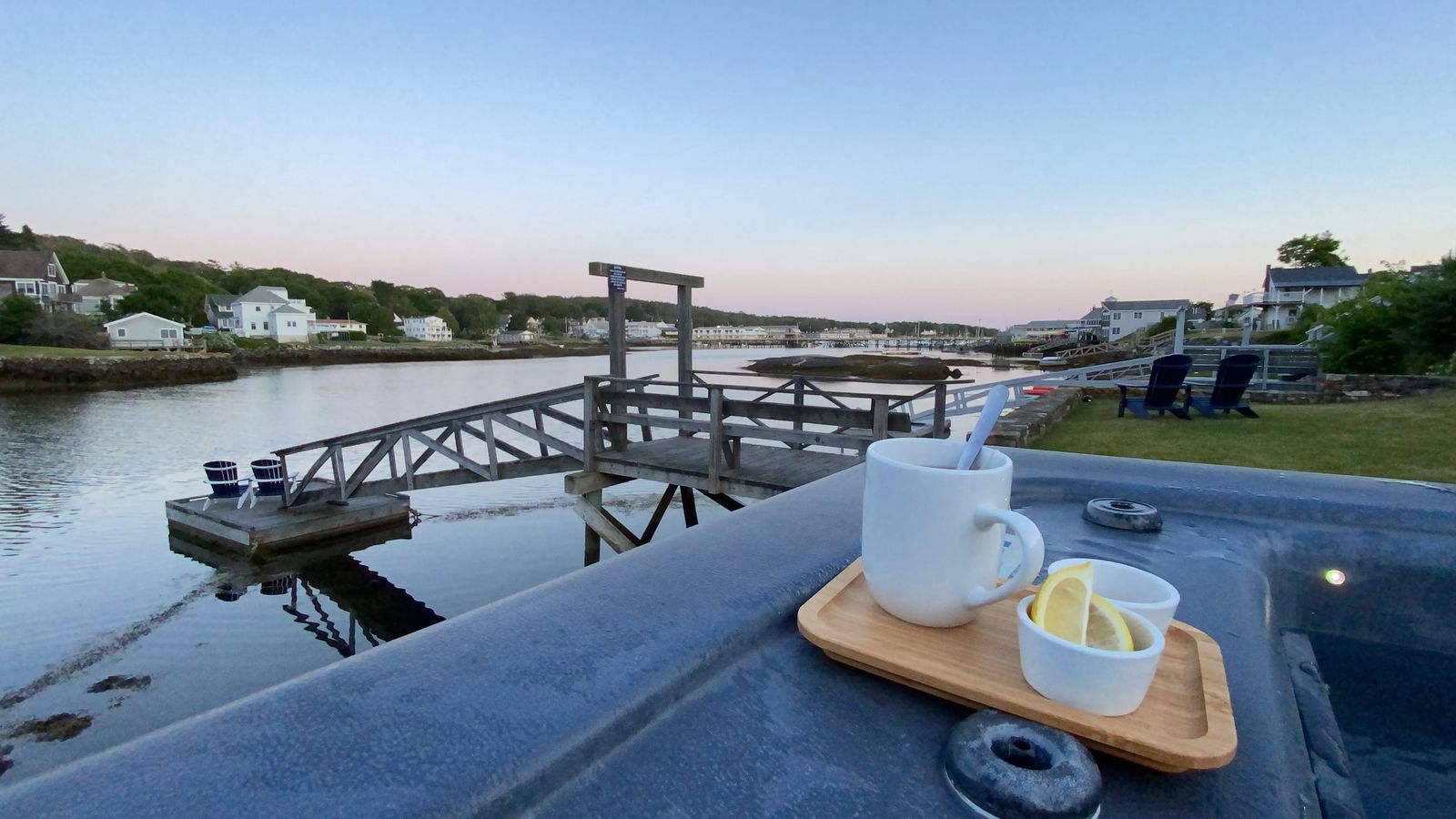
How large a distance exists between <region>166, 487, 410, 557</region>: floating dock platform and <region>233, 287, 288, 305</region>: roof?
3101 inches

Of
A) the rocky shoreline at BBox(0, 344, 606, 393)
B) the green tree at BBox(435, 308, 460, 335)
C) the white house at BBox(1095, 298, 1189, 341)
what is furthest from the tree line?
the white house at BBox(1095, 298, 1189, 341)

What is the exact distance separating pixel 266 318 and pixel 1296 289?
102 metres

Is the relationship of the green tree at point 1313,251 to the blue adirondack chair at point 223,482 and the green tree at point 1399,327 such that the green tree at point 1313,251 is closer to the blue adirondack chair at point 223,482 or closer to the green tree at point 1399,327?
the green tree at point 1399,327

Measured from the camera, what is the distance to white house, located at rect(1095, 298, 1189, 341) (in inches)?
2317

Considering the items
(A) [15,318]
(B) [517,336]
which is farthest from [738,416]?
(B) [517,336]

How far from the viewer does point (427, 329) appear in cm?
9656

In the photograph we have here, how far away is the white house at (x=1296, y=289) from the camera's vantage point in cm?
4234

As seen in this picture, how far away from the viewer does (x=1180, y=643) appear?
2.61ft

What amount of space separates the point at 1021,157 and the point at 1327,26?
495 cm

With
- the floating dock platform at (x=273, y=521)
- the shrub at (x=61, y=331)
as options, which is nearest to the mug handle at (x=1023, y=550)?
the floating dock platform at (x=273, y=521)

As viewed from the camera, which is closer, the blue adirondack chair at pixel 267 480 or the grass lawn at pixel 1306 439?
the grass lawn at pixel 1306 439

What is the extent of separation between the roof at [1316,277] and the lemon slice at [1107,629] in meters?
59.1

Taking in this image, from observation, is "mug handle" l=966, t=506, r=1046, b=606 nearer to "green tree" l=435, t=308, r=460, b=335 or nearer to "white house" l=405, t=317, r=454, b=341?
"white house" l=405, t=317, r=454, b=341

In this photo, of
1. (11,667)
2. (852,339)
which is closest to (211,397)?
(11,667)
